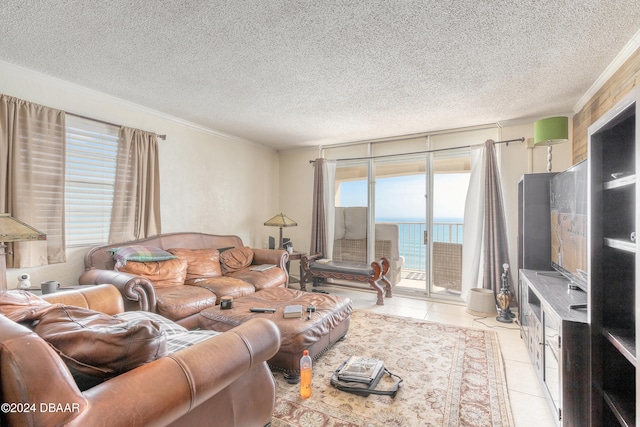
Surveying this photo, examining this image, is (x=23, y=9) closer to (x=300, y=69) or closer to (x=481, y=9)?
(x=300, y=69)

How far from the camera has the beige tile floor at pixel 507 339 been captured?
1821 mm

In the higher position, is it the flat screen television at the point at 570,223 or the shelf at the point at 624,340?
the flat screen television at the point at 570,223

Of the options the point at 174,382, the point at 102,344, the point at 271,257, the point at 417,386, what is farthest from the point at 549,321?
the point at 271,257

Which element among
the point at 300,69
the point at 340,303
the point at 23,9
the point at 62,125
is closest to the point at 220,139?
the point at 62,125

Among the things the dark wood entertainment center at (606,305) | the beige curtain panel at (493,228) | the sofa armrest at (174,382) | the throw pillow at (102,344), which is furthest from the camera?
the beige curtain panel at (493,228)

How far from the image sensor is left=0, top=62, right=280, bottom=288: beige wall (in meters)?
2.75

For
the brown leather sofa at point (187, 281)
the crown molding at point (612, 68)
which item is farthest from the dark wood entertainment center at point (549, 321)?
the brown leather sofa at point (187, 281)

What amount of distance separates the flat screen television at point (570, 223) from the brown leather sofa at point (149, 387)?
1.97 meters

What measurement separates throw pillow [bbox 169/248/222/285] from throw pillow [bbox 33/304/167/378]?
2.40 m

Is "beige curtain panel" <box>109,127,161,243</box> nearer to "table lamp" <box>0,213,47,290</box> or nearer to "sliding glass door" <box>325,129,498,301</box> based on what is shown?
"table lamp" <box>0,213,47,290</box>

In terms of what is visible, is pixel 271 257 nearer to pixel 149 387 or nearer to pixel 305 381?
A: pixel 305 381

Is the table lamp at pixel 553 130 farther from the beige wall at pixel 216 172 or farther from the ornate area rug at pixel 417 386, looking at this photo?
the ornate area rug at pixel 417 386

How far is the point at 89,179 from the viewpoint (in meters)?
3.09

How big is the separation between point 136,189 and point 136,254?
0.88 meters
